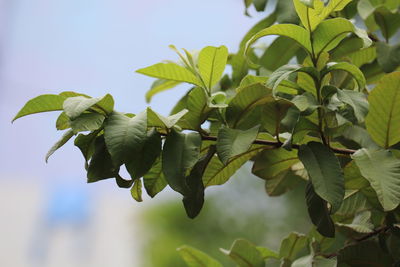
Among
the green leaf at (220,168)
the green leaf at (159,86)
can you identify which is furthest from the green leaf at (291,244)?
the green leaf at (159,86)

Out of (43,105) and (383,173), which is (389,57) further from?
(43,105)

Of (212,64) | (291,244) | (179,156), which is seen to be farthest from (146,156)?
(291,244)

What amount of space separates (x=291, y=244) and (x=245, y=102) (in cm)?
21

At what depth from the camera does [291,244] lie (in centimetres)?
63

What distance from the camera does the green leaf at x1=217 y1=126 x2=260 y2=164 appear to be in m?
0.45

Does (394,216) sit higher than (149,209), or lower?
higher

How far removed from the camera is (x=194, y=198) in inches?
19.0

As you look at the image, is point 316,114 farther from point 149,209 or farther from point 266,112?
point 149,209

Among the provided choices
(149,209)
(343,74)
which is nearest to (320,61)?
(343,74)

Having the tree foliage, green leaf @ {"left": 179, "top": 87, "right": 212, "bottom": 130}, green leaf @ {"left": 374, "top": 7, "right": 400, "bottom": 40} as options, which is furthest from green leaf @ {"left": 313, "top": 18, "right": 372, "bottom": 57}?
green leaf @ {"left": 374, "top": 7, "right": 400, "bottom": 40}

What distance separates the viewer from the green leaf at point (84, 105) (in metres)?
0.41

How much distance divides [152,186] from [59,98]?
0.38 feet

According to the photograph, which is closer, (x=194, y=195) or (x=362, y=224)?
(x=194, y=195)

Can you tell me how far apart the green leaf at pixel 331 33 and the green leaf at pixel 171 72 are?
4.4 inches
